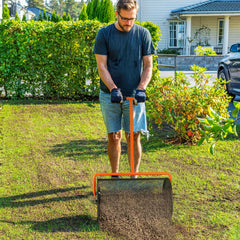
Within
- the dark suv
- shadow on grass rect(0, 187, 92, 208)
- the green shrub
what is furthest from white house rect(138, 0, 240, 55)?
shadow on grass rect(0, 187, 92, 208)

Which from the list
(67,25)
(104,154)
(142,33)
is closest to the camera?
(142,33)

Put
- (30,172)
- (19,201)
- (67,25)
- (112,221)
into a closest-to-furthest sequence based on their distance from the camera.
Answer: (112,221) < (19,201) < (30,172) < (67,25)

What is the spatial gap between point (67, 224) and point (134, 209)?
0.62 m

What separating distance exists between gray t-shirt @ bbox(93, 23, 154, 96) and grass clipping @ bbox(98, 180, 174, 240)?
98 centimetres

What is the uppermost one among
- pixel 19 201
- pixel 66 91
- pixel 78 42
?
pixel 78 42

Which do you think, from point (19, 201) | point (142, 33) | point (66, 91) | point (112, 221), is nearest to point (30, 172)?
point (19, 201)

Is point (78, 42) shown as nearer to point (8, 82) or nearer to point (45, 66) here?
point (45, 66)

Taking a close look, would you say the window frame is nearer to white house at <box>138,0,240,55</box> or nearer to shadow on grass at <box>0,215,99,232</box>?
white house at <box>138,0,240,55</box>

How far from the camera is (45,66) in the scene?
9.27 m

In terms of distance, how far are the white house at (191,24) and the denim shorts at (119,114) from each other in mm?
21922

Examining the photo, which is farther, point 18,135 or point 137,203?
point 18,135

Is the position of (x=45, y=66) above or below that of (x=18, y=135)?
above

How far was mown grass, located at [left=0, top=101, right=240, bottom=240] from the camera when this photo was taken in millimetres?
3475

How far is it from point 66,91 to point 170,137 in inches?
154
